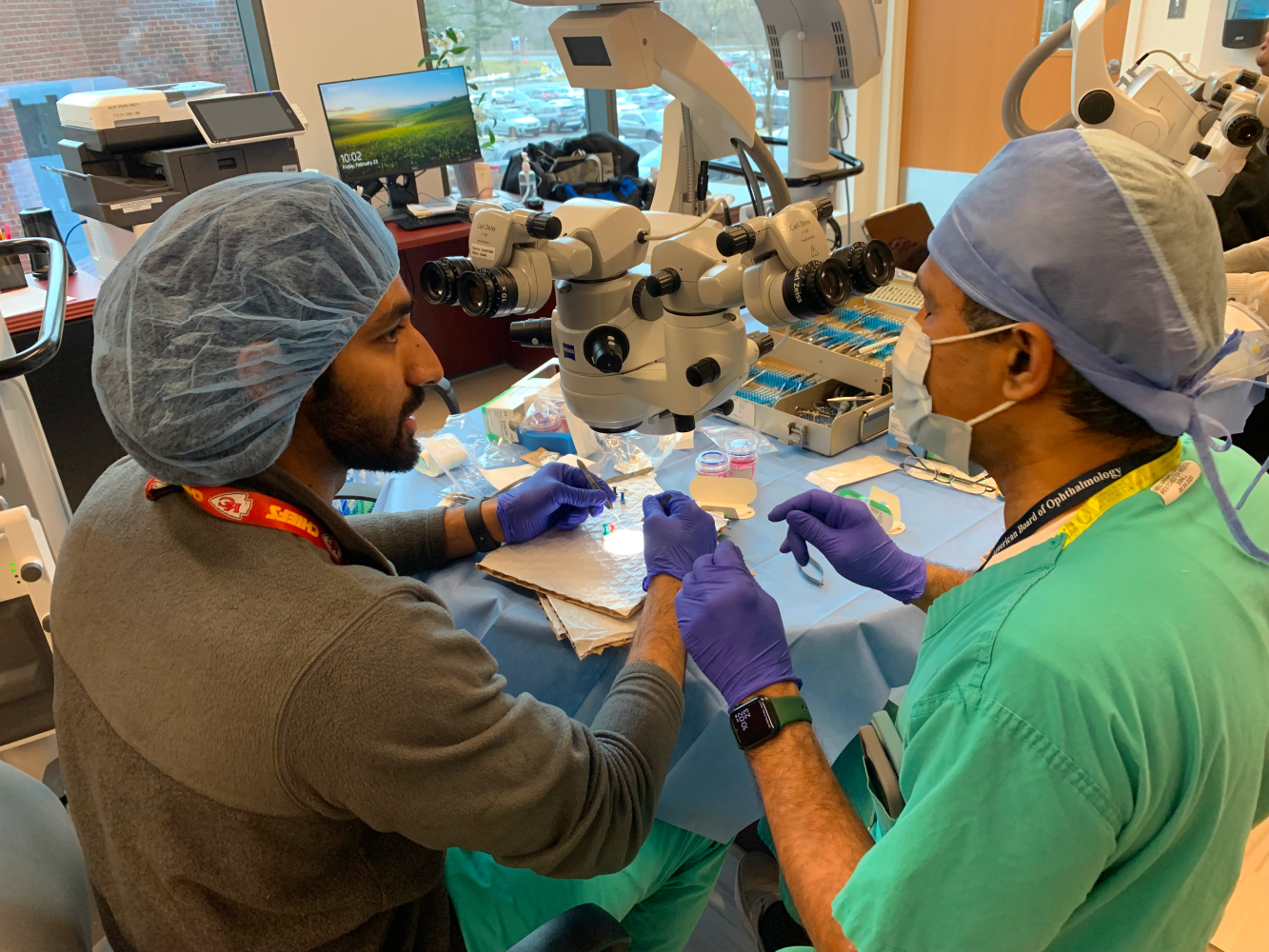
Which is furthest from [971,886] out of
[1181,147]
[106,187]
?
[106,187]

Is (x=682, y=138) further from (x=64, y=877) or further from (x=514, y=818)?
(x=64, y=877)

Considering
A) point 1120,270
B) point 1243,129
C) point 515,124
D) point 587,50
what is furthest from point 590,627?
point 515,124

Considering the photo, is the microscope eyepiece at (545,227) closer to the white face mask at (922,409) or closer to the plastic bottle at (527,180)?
the white face mask at (922,409)

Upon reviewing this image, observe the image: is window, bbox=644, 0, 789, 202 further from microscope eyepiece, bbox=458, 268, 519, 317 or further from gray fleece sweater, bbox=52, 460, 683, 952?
gray fleece sweater, bbox=52, 460, 683, 952

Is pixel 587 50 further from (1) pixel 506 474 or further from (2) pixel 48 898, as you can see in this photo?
(2) pixel 48 898

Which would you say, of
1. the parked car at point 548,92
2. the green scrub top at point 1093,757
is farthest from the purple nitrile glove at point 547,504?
the parked car at point 548,92

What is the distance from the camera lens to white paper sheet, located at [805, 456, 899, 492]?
4.98 feet

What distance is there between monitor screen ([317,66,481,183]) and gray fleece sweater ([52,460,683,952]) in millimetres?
2733

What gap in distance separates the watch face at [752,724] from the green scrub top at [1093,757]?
241 mm

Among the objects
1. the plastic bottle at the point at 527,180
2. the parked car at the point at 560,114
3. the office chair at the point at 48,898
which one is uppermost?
the parked car at the point at 560,114

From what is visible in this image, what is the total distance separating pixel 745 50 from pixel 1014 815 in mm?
4549

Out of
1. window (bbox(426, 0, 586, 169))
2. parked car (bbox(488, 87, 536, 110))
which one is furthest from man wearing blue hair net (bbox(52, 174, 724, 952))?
parked car (bbox(488, 87, 536, 110))

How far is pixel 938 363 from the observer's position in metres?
0.94

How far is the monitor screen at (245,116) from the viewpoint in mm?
2633
